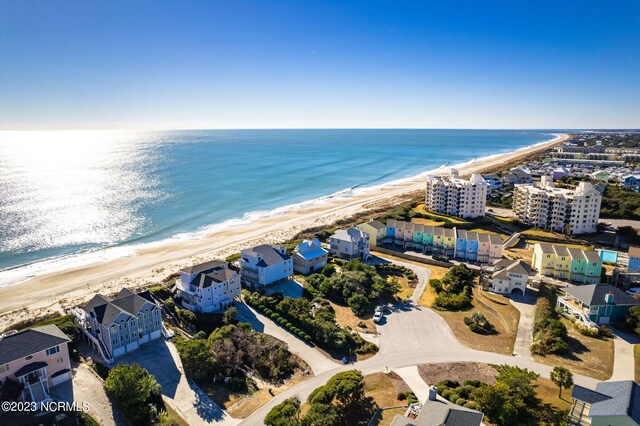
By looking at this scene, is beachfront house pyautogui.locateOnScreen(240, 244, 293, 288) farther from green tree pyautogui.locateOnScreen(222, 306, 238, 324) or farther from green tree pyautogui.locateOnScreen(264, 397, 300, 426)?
green tree pyautogui.locateOnScreen(264, 397, 300, 426)

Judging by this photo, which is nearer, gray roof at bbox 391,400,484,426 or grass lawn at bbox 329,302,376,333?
gray roof at bbox 391,400,484,426

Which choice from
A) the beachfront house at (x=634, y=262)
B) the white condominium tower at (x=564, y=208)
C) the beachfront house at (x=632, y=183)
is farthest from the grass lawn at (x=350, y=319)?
the beachfront house at (x=632, y=183)

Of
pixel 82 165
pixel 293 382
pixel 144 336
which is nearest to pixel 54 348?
pixel 144 336

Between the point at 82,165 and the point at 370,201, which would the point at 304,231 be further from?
the point at 82,165

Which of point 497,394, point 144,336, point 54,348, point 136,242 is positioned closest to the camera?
point 497,394

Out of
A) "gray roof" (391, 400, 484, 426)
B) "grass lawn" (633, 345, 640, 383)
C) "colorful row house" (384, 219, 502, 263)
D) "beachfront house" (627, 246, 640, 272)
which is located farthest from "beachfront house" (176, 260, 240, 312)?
"beachfront house" (627, 246, 640, 272)

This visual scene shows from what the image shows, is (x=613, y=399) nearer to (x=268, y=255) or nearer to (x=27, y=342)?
(x=268, y=255)

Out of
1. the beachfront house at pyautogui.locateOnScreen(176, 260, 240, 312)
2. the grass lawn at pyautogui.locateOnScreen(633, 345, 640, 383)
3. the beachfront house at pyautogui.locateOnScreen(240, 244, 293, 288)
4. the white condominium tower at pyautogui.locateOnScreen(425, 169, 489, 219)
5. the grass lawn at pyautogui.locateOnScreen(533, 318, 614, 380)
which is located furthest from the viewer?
the white condominium tower at pyautogui.locateOnScreen(425, 169, 489, 219)
